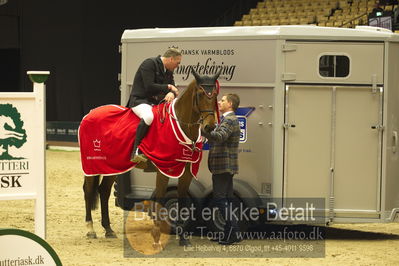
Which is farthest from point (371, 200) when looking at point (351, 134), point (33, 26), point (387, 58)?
point (33, 26)

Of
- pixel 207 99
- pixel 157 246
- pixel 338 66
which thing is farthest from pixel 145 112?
pixel 338 66


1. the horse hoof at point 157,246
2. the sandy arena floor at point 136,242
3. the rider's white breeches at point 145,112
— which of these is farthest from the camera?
the rider's white breeches at point 145,112

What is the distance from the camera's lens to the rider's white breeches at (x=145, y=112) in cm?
851

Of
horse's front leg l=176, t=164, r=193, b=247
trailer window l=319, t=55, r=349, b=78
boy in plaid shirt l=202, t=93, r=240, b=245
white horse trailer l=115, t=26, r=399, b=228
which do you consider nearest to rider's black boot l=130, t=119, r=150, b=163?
horse's front leg l=176, t=164, r=193, b=247

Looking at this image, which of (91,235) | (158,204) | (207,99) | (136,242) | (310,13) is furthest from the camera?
(310,13)

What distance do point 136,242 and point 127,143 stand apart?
1.14m

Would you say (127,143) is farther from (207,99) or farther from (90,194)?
(207,99)

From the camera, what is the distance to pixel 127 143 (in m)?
8.81

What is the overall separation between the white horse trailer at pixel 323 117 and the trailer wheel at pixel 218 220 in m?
0.09

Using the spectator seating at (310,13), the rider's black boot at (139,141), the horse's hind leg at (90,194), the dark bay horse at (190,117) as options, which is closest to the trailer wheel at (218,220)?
the dark bay horse at (190,117)

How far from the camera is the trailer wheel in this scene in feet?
29.4

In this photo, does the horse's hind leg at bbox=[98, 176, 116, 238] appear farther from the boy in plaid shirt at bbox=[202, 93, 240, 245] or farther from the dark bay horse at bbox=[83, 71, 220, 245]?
the boy in plaid shirt at bbox=[202, 93, 240, 245]

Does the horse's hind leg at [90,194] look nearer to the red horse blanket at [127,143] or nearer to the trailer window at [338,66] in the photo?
the red horse blanket at [127,143]

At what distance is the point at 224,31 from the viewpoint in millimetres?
9125
